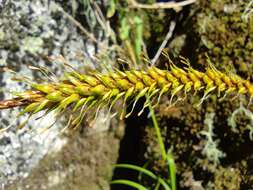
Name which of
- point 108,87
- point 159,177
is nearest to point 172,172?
point 159,177

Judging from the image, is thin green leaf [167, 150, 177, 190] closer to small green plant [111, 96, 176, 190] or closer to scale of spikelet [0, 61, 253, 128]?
small green plant [111, 96, 176, 190]

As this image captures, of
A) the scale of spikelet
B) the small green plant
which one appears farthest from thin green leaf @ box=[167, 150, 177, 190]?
the scale of spikelet

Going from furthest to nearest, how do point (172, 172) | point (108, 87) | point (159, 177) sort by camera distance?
point (159, 177)
point (172, 172)
point (108, 87)

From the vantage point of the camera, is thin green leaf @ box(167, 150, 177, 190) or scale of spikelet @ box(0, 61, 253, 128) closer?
scale of spikelet @ box(0, 61, 253, 128)

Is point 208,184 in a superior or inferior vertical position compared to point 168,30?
inferior

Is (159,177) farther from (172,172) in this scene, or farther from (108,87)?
(108,87)

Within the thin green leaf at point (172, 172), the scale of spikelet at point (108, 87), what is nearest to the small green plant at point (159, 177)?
the thin green leaf at point (172, 172)

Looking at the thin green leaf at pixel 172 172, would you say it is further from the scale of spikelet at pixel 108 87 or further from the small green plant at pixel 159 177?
the scale of spikelet at pixel 108 87

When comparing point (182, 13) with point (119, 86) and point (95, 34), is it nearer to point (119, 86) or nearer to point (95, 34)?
point (95, 34)

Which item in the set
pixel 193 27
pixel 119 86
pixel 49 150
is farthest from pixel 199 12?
pixel 119 86
